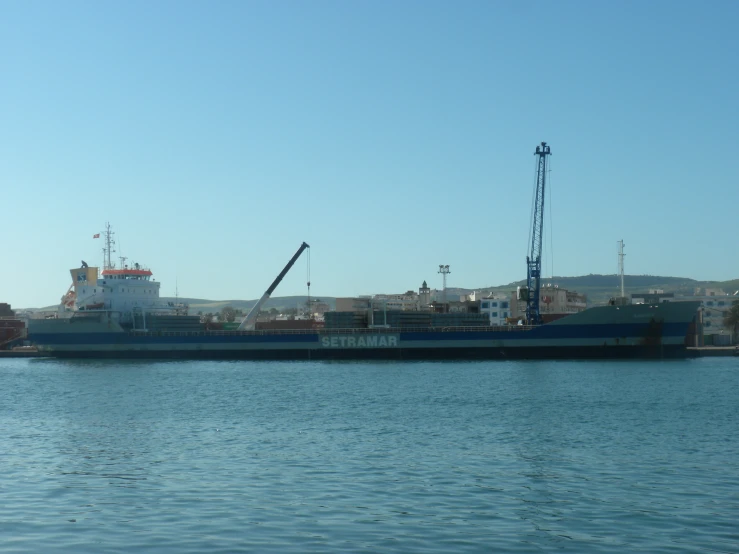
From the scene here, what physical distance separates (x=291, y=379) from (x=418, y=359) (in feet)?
56.0

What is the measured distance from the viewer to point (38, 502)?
1474cm

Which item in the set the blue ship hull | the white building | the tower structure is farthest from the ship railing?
the white building

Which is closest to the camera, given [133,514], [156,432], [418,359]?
[133,514]

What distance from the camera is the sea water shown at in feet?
40.8

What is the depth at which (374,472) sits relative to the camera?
677 inches

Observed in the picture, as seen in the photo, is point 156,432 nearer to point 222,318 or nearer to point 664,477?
point 664,477

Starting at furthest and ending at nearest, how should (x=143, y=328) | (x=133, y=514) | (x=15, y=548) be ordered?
(x=143, y=328) → (x=133, y=514) → (x=15, y=548)

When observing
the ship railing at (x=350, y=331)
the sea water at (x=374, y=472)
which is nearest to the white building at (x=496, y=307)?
the ship railing at (x=350, y=331)

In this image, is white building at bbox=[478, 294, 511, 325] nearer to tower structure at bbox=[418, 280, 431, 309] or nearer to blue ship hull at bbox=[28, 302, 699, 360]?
tower structure at bbox=[418, 280, 431, 309]

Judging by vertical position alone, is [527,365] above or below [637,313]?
below

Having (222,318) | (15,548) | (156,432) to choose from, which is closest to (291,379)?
(156,432)

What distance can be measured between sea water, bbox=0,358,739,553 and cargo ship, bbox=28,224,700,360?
66.9 feet

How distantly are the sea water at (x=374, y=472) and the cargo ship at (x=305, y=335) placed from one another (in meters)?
20.4

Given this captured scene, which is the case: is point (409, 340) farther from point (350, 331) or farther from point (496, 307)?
point (496, 307)
